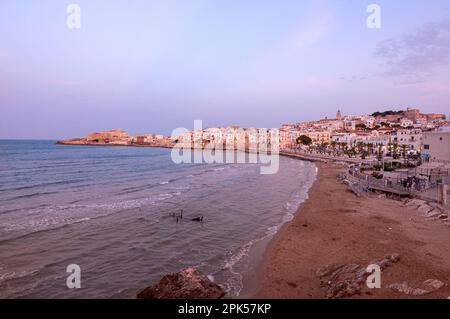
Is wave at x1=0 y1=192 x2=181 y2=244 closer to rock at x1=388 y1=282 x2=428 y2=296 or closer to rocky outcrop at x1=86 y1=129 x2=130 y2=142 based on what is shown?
rock at x1=388 y1=282 x2=428 y2=296

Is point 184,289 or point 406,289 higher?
point 184,289

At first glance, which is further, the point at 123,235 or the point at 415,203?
the point at 415,203

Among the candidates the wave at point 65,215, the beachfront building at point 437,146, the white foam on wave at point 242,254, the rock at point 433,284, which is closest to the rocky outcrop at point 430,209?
the white foam on wave at point 242,254

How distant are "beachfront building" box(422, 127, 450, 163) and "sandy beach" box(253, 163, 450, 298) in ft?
50.9

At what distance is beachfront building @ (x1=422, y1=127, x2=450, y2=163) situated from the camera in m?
32.0

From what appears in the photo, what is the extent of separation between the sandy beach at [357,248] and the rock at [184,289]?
131 centimetres

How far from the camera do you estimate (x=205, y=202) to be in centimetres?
2377

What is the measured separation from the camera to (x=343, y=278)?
375 inches

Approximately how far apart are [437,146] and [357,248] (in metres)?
26.5

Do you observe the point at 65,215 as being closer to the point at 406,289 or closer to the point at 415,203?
the point at 406,289

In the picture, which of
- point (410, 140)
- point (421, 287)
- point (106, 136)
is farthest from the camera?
point (106, 136)

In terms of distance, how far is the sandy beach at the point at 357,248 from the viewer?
946cm

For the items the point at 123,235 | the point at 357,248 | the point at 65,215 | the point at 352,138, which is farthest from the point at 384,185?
the point at 352,138
